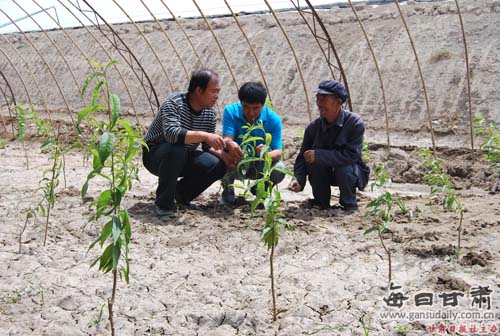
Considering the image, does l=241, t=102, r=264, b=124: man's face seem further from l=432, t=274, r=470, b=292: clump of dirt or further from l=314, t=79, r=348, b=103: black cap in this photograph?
l=432, t=274, r=470, b=292: clump of dirt

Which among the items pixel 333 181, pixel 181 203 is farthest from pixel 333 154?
pixel 181 203

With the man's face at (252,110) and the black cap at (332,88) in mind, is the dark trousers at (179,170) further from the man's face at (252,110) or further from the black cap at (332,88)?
the black cap at (332,88)

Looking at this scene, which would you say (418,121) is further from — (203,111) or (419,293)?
(419,293)

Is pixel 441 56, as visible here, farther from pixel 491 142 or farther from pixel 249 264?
pixel 249 264

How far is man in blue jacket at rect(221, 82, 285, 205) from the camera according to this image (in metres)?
4.62

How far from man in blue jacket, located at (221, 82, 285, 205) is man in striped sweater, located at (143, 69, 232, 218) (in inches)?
4.4

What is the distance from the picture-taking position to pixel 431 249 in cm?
370

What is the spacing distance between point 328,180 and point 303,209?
0.32 metres

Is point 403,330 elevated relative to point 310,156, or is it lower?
lower

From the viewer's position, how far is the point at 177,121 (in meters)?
4.61

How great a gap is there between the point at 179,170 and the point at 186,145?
0.24 metres

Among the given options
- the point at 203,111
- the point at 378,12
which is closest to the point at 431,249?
the point at 203,111

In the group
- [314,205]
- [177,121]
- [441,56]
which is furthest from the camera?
[441,56]

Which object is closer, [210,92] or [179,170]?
[210,92]
